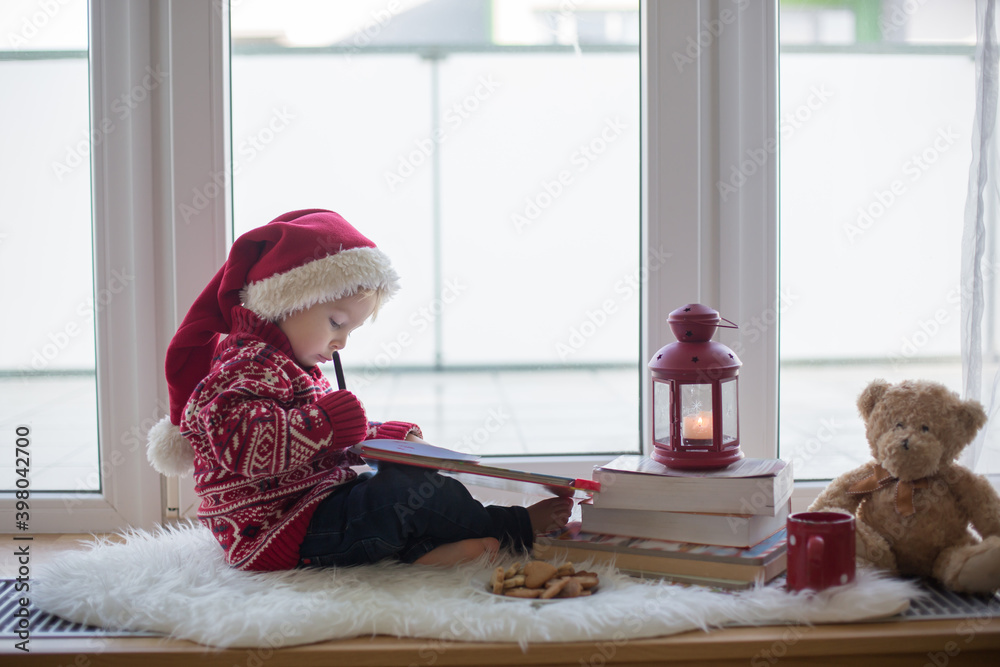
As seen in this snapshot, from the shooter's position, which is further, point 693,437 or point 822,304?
point 822,304

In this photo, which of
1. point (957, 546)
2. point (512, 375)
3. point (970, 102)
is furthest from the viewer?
point (512, 375)

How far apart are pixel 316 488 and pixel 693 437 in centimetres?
Result: 54

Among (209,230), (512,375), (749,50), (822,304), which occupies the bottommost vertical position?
(512,375)

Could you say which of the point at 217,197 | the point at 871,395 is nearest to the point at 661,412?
the point at 871,395

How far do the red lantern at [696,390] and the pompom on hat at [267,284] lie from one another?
43 cm

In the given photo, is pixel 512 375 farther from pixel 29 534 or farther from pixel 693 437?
pixel 29 534

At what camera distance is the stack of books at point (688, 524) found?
1045mm

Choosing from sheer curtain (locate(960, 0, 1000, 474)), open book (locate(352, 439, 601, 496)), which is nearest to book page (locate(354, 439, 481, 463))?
open book (locate(352, 439, 601, 496))

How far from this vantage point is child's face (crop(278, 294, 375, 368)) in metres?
1.15

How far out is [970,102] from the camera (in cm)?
139

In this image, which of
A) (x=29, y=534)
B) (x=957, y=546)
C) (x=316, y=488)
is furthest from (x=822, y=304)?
(x=29, y=534)

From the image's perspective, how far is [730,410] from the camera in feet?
3.96

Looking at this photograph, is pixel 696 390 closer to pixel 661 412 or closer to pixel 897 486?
pixel 661 412

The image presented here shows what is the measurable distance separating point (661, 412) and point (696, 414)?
0.24 ft
